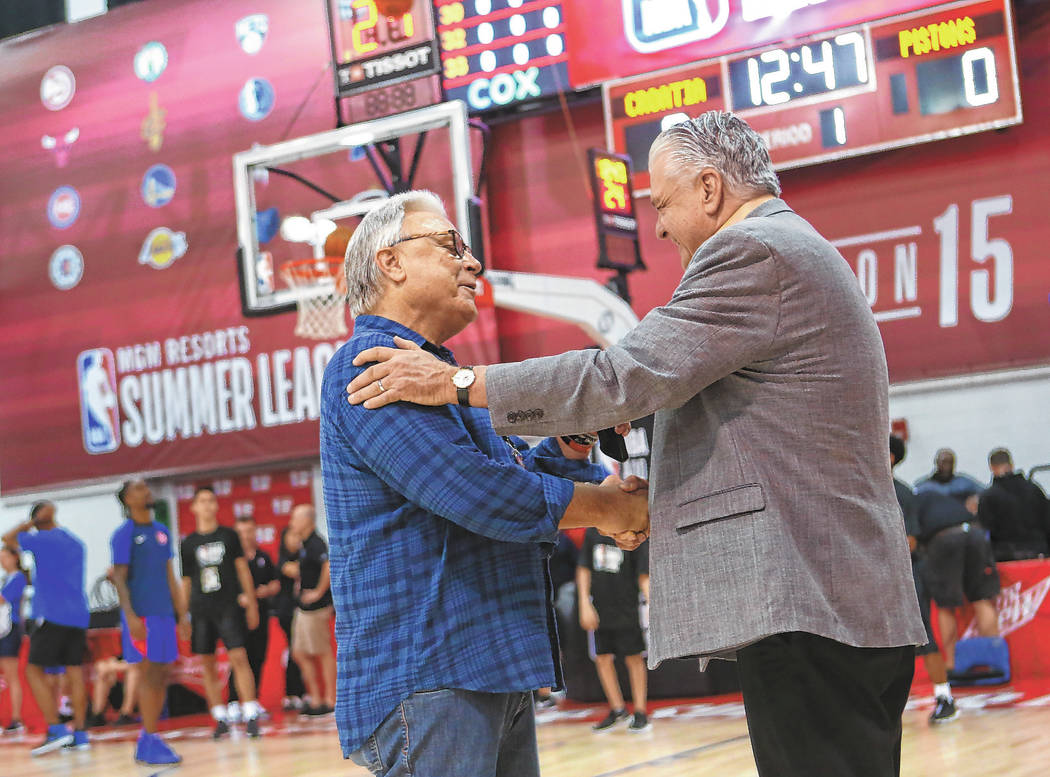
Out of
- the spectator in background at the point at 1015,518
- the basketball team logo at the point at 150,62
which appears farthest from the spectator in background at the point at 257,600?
the basketball team logo at the point at 150,62

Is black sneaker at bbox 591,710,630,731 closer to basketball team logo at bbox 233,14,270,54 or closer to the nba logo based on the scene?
the nba logo

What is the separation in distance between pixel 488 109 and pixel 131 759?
22.7 ft

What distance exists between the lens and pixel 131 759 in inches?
346

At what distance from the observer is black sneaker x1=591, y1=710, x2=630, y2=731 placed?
26.9 feet

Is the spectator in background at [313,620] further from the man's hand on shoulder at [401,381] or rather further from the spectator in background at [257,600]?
the man's hand on shoulder at [401,381]

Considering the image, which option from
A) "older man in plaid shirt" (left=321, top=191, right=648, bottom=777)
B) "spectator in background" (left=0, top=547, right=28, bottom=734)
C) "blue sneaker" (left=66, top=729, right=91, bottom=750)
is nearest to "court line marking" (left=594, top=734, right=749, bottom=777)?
"older man in plaid shirt" (left=321, top=191, right=648, bottom=777)

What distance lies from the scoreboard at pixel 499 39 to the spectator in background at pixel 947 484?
515 cm

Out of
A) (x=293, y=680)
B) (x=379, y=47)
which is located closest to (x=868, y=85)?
(x=379, y=47)

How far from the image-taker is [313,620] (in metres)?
10.4

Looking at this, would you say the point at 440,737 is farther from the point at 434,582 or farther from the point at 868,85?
the point at 868,85

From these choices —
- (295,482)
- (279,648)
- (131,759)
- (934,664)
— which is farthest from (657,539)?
(295,482)

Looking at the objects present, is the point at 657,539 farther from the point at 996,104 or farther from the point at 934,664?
the point at 996,104

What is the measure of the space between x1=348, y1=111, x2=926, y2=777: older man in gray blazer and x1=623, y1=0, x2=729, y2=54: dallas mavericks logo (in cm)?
930

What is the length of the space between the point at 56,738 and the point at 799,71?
325 inches
